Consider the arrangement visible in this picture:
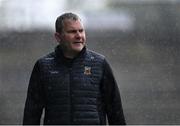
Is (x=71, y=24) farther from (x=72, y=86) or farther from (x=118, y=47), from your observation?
(x=118, y=47)

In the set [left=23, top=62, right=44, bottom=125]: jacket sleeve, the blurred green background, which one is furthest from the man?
the blurred green background

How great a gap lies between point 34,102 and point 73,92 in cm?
27

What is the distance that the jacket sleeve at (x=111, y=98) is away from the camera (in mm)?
3344

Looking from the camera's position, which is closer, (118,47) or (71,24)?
(71,24)

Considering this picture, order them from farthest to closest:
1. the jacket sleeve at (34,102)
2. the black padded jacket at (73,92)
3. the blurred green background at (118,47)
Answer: the blurred green background at (118,47) → the jacket sleeve at (34,102) → the black padded jacket at (73,92)

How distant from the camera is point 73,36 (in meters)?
3.29

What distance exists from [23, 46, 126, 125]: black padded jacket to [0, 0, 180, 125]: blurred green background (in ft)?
5.33

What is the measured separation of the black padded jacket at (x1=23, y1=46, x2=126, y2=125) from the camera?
322 centimetres

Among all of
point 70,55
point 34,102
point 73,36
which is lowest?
point 34,102

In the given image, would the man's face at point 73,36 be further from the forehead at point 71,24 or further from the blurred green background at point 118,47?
the blurred green background at point 118,47

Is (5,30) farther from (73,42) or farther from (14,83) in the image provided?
(73,42)

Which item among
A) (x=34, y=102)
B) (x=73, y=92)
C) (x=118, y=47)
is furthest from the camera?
(x=118, y=47)

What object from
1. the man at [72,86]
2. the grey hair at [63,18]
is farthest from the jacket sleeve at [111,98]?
the grey hair at [63,18]

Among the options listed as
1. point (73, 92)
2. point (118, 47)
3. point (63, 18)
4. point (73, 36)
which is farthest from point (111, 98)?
point (118, 47)
